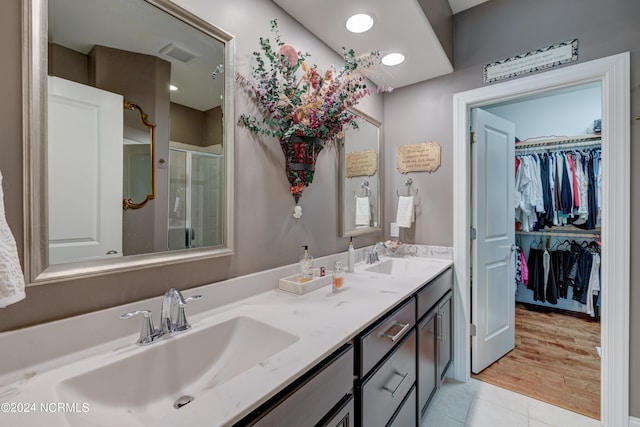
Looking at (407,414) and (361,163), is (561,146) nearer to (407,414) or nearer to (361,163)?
(361,163)

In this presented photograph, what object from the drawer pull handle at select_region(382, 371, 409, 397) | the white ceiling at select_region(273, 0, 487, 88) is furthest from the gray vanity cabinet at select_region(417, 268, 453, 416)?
the white ceiling at select_region(273, 0, 487, 88)

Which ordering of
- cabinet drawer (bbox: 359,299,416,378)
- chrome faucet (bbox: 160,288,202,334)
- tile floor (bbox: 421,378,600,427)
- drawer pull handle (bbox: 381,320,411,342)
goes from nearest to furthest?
chrome faucet (bbox: 160,288,202,334) → cabinet drawer (bbox: 359,299,416,378) → drawer pull handle (bbox: 381,320,411,342) → tile floor (bbox: 421,378,600,427)

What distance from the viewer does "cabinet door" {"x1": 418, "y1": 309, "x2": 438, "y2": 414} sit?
1540 mm

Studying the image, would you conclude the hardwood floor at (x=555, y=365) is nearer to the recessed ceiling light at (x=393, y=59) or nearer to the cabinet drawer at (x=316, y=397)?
the cabinet drawer at (x=316, y=397)

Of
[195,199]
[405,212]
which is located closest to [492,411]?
[405,212]

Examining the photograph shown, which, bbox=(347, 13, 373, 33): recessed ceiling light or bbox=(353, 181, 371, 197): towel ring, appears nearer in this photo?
bbox=(347, 13, 373, 33): recessed ceiling light

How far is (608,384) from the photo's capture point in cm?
160

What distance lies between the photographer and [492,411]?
1.80m

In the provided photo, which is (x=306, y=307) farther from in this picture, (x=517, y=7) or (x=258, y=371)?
(x=517, y=7)

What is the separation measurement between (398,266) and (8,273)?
207cm

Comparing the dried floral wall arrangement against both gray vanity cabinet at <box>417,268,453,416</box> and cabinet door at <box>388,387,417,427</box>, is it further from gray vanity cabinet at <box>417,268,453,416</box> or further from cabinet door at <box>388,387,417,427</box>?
cabinet door at <box>388,387,417,427</box>

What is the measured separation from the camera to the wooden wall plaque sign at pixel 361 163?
2021 millimetres

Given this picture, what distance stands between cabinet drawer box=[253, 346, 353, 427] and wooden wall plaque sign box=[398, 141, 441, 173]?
1.73 meters

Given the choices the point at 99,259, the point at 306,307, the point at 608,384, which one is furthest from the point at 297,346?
the point at 608,384
